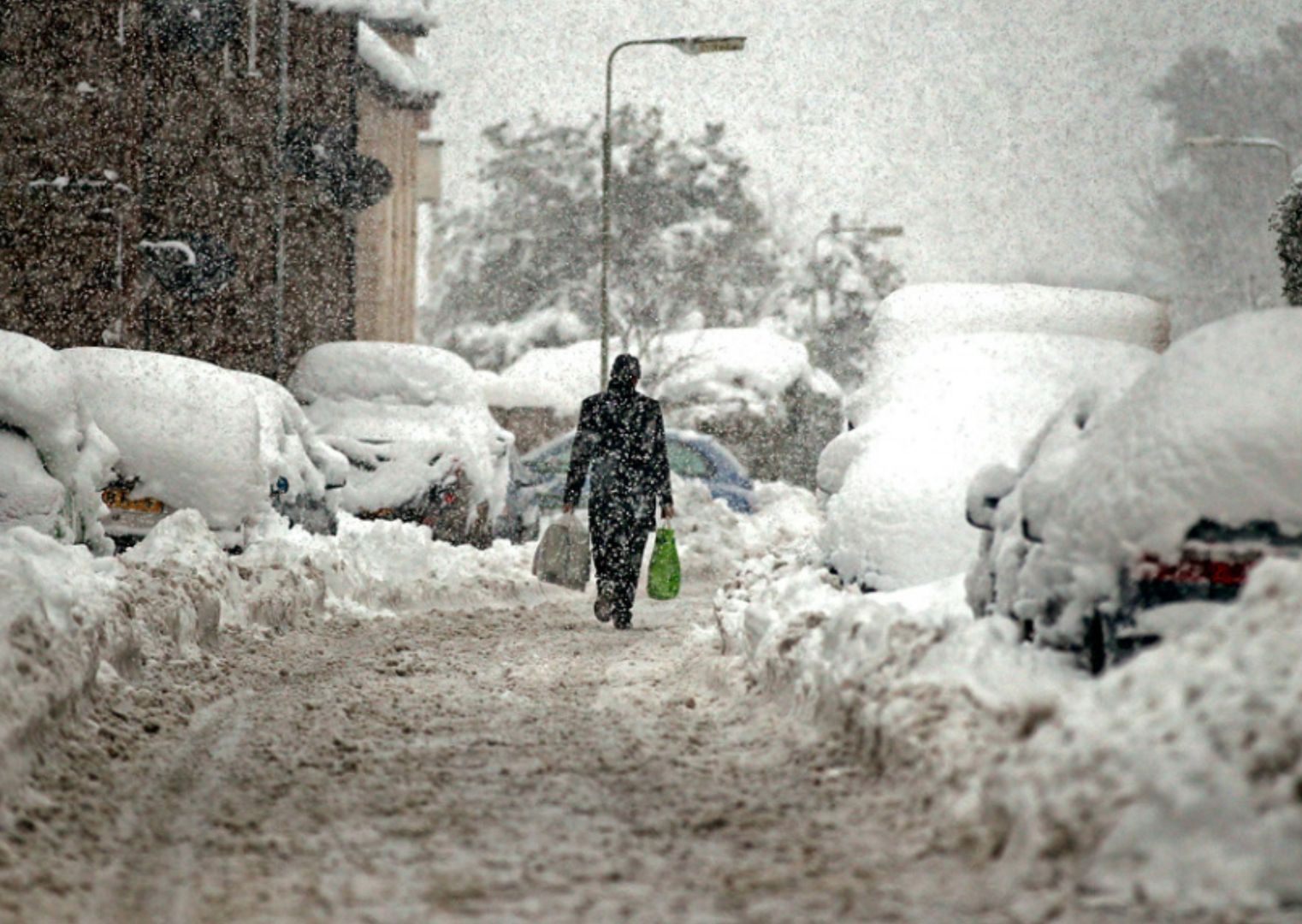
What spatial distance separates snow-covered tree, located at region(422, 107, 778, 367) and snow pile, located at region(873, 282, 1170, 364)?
40201mm

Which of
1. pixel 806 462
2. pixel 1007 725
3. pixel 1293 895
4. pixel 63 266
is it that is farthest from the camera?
pixel 806 462

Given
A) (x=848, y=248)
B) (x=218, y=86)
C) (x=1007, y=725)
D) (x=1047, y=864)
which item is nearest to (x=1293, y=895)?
(x=1047, y=864)

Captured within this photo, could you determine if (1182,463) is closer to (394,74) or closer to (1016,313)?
(1016,313)

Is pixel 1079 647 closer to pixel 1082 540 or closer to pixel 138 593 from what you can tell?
pixel 1082 540

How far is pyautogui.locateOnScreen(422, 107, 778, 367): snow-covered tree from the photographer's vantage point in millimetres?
56094

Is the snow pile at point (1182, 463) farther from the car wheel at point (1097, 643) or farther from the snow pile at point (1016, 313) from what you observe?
the snow pile at point (1016, 313)

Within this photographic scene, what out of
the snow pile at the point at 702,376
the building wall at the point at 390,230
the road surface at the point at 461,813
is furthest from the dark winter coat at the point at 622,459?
the snow pile at the point at 702,376

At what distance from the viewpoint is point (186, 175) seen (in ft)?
79.7

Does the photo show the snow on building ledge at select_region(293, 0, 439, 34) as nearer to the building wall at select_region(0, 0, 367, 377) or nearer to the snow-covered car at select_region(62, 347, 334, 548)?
the building wall at select_region(0, 0, 367, 377)

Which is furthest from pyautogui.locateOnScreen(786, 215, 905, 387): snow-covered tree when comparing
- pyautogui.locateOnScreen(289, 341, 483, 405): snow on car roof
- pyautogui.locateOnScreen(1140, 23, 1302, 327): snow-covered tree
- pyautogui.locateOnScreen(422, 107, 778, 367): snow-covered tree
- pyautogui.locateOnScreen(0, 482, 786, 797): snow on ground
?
pyautogui.locateOnScreen(289, 341, 483, 405): snow on car roof

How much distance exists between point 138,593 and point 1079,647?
519 centimetres

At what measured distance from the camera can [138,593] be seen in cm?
898

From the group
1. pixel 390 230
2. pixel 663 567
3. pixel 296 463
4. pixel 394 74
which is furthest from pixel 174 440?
pixel 390 230

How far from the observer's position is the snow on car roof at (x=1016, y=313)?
12492 mm
